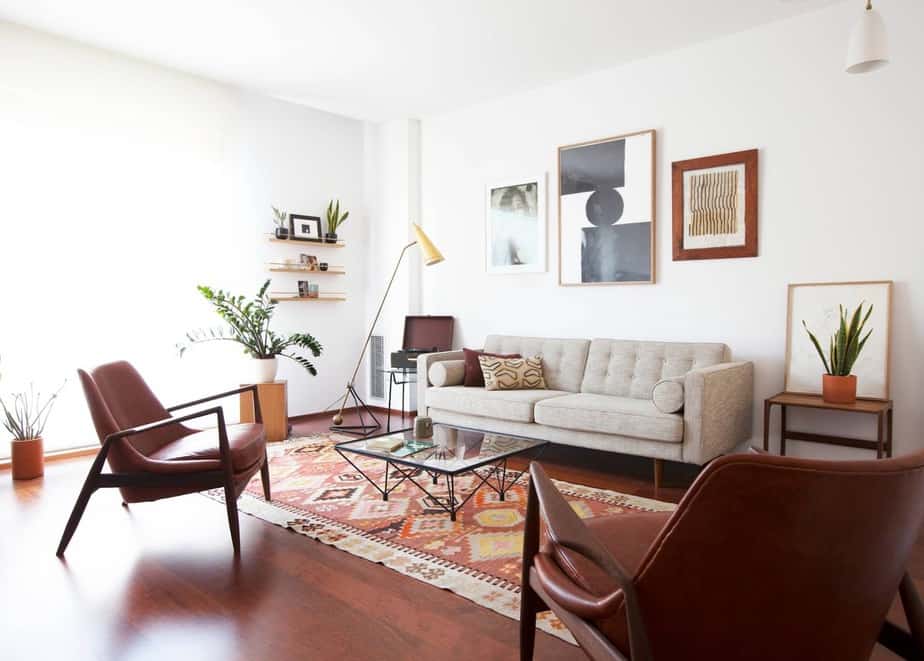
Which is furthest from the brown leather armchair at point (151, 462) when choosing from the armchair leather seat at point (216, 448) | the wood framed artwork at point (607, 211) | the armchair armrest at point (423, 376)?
the wood framed artwork at point (607, 211)

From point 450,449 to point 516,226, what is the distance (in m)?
2.66

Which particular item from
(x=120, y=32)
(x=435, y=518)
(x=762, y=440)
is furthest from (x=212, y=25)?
(x=762, y=440)

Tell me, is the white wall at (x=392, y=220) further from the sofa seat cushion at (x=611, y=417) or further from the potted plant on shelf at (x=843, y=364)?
the potted plant on shelf at (x=843, y=364)

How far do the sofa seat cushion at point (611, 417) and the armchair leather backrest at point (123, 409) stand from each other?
2.24 meters

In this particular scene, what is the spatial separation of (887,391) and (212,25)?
479 centimetres

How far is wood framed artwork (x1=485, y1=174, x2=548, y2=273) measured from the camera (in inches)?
204

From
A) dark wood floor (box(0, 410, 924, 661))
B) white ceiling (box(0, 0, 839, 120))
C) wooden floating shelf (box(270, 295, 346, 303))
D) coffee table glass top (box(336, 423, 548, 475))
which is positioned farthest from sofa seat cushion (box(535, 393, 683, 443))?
wooden floating shelf (box(270, 295, 346, 303))

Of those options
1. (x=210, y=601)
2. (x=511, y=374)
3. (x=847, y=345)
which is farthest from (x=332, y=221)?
(x=847, y=345)

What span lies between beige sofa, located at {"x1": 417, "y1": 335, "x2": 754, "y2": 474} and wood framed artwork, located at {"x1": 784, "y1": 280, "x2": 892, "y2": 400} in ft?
1.04

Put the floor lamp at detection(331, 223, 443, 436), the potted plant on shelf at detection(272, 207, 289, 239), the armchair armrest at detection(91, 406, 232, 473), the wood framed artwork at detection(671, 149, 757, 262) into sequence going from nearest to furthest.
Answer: the armchair armrest at detection(91, 406, 232, 473) < the wood framed artwork at detection(671, 149, 757, 262) < the floor lamp at detection(331, 223, 443, 436) < the potted plant on shelf at detection(272, 207, 289, 239)

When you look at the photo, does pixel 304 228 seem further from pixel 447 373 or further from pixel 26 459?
pixel 26 459

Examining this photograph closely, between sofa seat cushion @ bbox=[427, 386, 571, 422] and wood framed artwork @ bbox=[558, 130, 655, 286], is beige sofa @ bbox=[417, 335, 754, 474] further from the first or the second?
wood framed artwork @ bbox=[558, 130, 655, 286]

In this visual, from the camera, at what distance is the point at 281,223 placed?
5691 millimetres

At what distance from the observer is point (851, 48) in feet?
8.25
